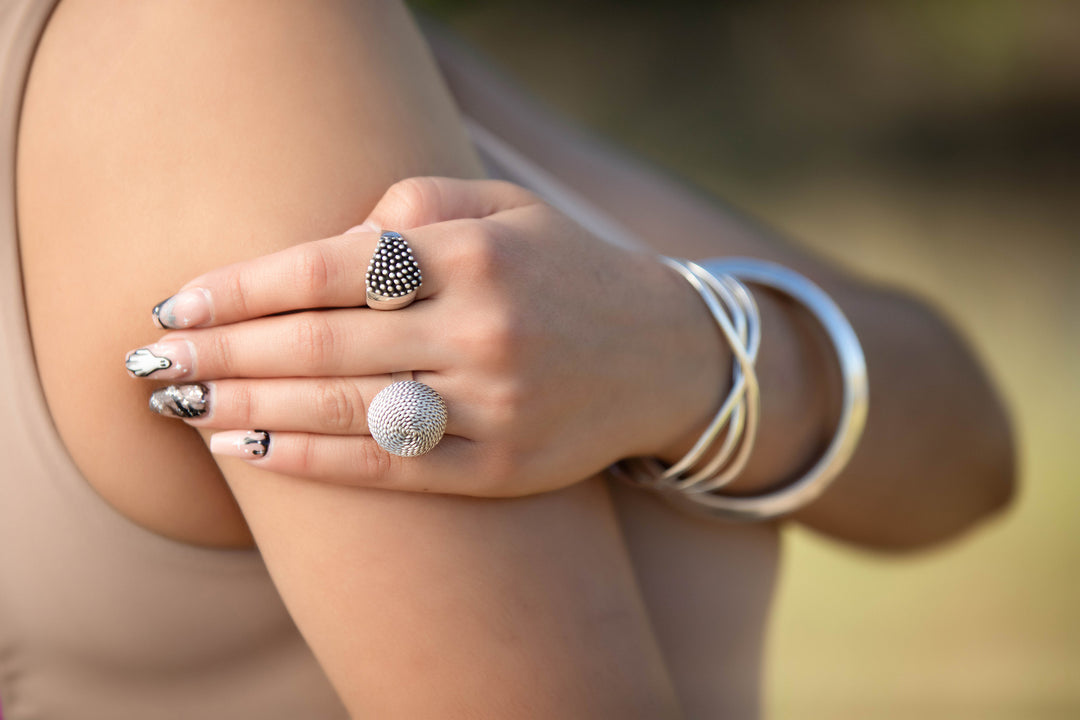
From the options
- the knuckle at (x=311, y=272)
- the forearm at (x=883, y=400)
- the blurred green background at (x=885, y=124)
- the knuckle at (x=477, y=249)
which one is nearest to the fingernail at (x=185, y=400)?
the knuckle at (x=311, y=272)

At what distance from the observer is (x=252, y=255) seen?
24.2 inches

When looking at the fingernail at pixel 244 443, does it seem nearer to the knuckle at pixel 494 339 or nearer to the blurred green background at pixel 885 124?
the knuckle at pixel 494 339

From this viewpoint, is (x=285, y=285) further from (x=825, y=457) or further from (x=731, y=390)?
(x=825, y=457)

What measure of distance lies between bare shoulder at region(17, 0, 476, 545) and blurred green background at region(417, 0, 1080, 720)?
3.01 meters

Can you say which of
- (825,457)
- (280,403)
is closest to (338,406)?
(280,403)

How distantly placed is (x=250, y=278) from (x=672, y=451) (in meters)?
0.49

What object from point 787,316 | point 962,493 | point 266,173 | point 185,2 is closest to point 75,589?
point 266,173

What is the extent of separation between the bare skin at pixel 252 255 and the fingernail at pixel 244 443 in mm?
27

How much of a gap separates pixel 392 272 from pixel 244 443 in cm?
18

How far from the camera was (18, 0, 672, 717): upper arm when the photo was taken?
2.03 ft

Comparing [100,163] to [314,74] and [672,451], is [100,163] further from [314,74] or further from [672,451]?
[672,451]

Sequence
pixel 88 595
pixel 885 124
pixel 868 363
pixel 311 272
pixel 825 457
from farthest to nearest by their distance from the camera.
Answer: pixel 885 124
pixel 868 363
pixel 825 457
pixel 88 595
pixel 311 272

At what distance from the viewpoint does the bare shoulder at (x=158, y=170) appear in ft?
2.02

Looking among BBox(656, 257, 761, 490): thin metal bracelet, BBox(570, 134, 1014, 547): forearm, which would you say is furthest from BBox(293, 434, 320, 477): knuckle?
BBox(570, 134, 1014, 547): forearm
